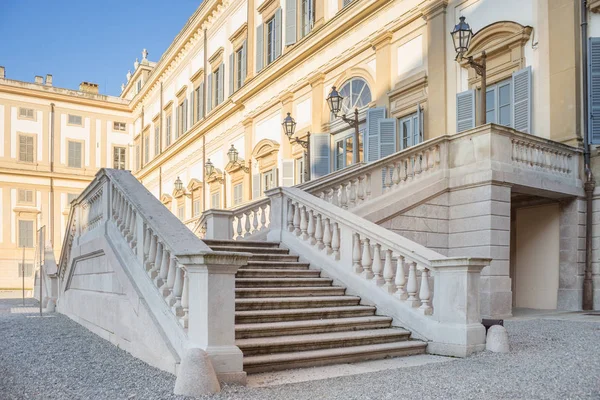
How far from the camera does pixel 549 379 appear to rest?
5.14 metres

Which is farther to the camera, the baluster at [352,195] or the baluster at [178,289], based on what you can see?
the baluster at [352,195]

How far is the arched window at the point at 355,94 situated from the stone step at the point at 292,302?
1021 cm

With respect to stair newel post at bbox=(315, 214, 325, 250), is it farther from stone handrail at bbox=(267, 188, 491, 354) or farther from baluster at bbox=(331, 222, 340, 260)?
baluster at bbox=(331, 222, 340, 260)

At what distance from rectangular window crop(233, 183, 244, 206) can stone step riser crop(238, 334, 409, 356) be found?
17.5 meters


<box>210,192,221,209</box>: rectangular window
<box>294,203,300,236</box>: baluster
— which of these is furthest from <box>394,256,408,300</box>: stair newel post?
<box>210,192,221,209</box>: rectangular window

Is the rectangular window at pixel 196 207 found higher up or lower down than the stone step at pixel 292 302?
higher up

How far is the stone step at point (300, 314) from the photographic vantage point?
21.2ft

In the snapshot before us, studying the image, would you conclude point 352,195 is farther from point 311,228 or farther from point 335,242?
point 335,242

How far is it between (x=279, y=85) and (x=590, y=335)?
16.2m

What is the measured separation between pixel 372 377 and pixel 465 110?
917 centimetres

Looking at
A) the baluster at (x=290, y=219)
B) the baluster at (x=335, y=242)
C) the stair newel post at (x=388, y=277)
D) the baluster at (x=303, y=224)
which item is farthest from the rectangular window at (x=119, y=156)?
the stair newel post at (x=388, y=277)

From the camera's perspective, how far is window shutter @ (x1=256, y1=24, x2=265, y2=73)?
76.4 feet

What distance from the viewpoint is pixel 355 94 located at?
685 inches

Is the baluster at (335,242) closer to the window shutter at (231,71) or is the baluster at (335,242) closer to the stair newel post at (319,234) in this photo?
the stair newel post at (319,234)
